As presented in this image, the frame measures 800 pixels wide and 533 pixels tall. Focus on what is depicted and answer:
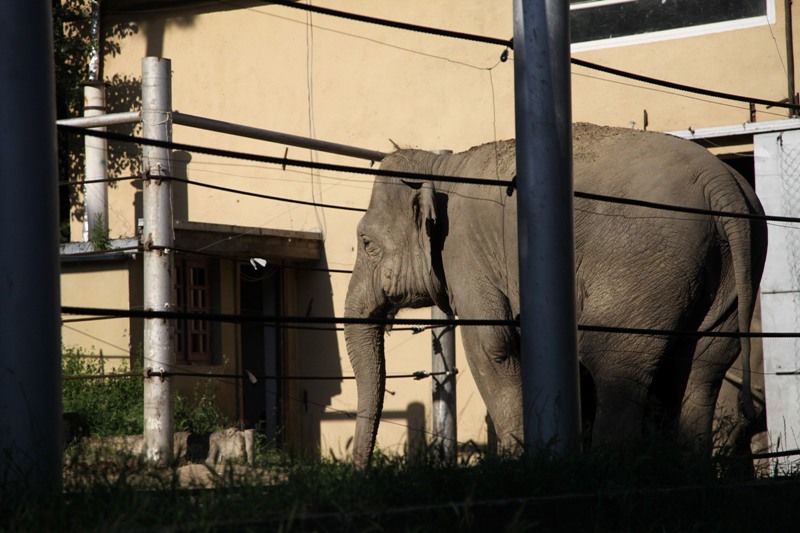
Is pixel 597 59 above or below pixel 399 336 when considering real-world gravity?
above

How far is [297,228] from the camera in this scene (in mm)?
15164

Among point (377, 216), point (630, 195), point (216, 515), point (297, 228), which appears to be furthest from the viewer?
point (297, 228)

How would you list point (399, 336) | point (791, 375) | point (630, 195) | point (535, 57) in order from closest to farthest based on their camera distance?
point (535, 57) < point (630, 195) < point (791, 375) < point (399, 336)

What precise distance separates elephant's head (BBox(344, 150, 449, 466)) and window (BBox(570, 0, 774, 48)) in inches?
230

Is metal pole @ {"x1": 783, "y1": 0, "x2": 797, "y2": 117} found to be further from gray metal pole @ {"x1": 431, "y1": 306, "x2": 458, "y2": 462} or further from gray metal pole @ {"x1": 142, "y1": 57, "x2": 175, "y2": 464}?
gray metal pole @ {"x1": 142, "y1": 57, "x2": 175, "y2": 464}

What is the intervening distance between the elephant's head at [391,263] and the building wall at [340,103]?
5042 mm

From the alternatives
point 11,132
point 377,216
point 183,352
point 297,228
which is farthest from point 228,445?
point 11,132

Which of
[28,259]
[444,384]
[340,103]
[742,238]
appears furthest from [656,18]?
[28,259]

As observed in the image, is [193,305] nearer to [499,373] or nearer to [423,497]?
[499,373]

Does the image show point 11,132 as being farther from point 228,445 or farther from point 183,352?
point 183,352

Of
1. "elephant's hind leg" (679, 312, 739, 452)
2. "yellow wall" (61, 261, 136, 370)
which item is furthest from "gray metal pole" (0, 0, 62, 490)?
"yellow wall" (61, 261, 136, 370)

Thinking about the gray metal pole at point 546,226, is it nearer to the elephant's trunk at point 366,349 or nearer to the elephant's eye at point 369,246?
the elephant's trunk at point 366,349

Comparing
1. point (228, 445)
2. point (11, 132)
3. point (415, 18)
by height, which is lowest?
point (228, 445)

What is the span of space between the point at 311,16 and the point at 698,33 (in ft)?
15.3
